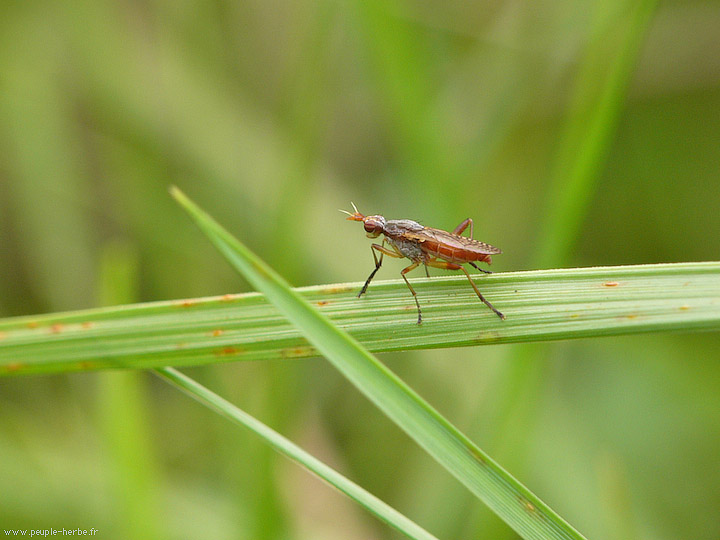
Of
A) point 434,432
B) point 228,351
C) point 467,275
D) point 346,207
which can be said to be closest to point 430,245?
point 467,275

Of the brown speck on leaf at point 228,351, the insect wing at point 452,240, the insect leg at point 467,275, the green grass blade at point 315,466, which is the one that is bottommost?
the green grass blade at point 315,466

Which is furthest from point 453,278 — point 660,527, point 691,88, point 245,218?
point 691,88

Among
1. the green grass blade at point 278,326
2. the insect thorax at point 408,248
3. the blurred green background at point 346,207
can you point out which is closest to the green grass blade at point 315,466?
the green grass blade at point 278,326

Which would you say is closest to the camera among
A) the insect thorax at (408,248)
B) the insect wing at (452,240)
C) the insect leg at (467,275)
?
the insect leg at (467,275)

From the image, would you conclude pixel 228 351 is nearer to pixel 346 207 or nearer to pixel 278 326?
pixel 278 326

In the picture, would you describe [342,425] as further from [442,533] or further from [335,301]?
[335,301]

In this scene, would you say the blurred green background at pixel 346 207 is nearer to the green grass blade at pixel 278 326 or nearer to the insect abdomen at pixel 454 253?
the insect abdomen at pixel 454 253

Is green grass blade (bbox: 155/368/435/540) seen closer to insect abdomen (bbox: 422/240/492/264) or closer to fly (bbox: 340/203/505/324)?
fly (bbox: 340/203/505/324)
